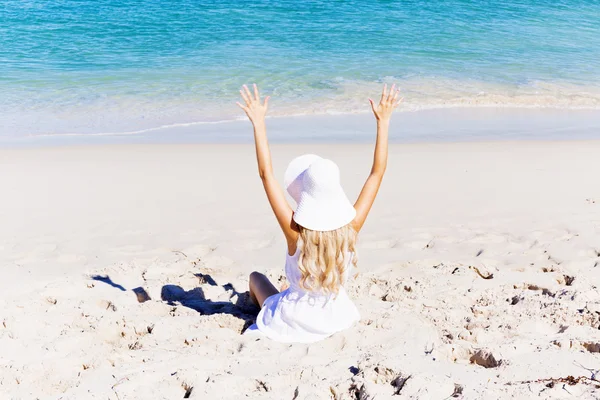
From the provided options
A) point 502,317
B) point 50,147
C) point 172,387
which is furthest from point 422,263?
point 50,147

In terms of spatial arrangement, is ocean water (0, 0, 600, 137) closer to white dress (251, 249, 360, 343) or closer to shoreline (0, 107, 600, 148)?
shoreline (0, 107, 600, 148)

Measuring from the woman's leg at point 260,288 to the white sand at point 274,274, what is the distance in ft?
0.63

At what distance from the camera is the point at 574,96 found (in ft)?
39.1

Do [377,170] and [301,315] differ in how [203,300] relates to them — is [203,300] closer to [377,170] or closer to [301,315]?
[301,315]

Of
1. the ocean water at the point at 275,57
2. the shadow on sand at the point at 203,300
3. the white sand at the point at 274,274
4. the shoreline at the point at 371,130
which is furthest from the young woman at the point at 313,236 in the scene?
the ocean water at the point at 275,57

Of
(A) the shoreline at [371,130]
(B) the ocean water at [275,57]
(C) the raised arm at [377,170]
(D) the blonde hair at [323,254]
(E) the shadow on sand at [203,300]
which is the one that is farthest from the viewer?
(B) the ocean water at [275,57]

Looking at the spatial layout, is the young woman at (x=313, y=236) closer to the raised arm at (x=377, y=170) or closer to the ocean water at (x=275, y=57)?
the raised arm at (x=377, y=170)

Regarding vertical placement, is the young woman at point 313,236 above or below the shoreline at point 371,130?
above

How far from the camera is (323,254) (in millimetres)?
3312

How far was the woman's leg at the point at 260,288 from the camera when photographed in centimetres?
396

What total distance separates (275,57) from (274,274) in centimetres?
985

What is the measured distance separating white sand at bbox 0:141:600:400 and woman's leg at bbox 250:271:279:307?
19cm

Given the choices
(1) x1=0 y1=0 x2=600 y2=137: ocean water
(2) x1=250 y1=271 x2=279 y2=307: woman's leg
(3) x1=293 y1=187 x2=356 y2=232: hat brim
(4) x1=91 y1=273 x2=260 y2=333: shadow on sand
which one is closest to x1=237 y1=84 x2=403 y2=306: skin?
(3) x1=293 y1=187 x2=356 y2=232: hat brim

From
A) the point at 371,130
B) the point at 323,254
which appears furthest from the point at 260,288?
the point at 371,130
